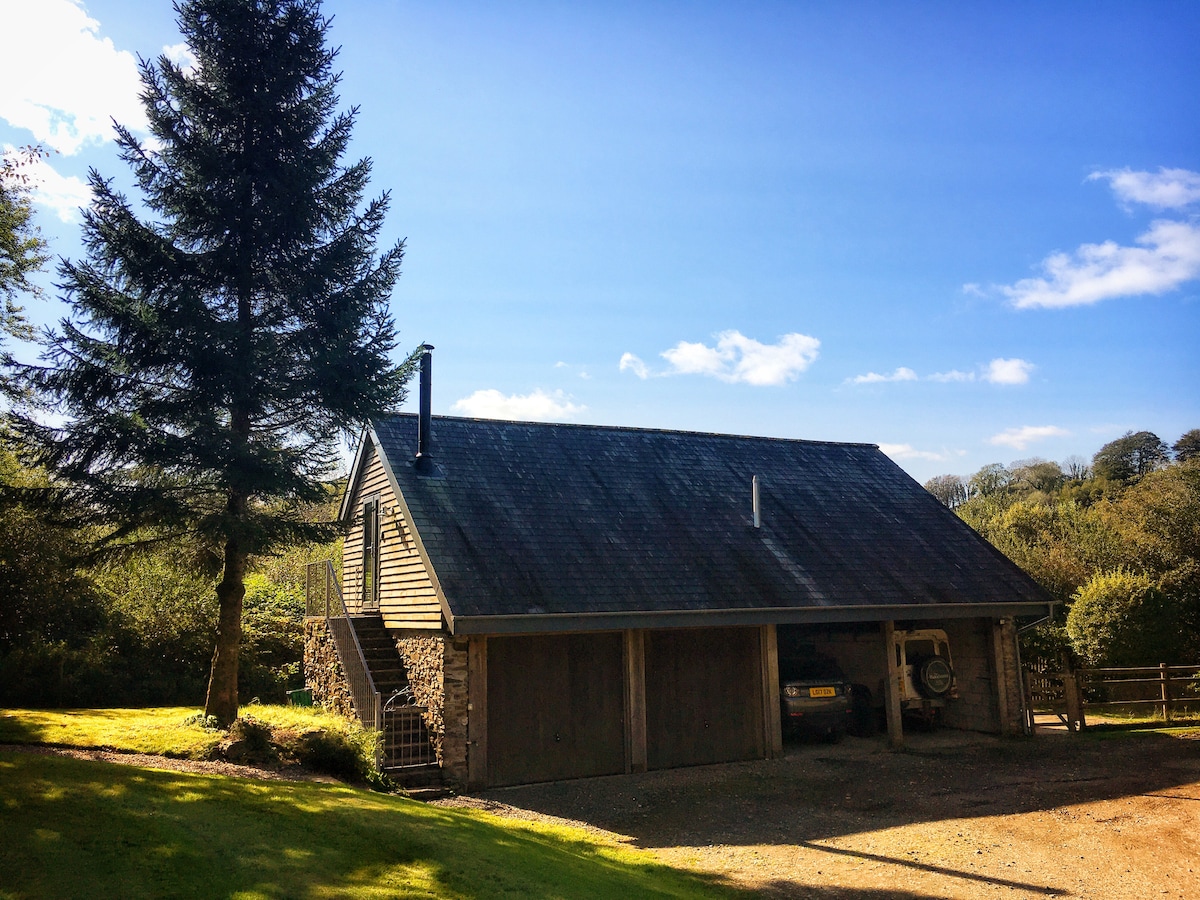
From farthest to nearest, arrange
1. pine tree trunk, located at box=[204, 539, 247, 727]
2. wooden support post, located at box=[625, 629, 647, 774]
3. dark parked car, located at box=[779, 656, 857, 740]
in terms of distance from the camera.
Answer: dark parked car, located at box=[779, 656, 857, 740] < wooden support post, located at box=[625, 629, 647, 774] < pine tree trunk, located at box=[204, 539, 247, 727]

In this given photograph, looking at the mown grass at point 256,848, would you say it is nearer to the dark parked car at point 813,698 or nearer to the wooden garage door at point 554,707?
the wooden garage door at point 554,707

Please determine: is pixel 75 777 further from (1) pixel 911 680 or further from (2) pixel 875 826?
(1) pixel 911 680

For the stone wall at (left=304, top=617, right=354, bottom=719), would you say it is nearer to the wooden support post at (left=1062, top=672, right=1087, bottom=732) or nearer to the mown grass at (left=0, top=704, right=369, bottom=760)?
the mown grass at (left=0, top=704, right=369, bottom=760)

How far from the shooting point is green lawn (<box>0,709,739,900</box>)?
6184mm

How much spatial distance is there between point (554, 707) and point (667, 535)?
160 inches

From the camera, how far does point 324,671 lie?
17406 millimetres

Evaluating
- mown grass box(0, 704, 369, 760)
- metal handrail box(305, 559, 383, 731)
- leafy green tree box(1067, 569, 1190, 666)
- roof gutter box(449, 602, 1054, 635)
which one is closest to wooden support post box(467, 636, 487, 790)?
roof gutter box(449, 602, 1054, 635)

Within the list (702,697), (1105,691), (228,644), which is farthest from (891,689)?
(228,644)

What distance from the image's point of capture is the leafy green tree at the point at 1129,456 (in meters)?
60.2

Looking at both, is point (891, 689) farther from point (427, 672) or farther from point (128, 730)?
point (128, 730)

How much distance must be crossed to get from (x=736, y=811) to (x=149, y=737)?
8.20m

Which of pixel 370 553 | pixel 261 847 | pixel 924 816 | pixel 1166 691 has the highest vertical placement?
pixel 370 553

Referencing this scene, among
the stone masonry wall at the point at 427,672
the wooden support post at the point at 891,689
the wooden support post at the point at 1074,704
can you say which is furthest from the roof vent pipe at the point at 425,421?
the wooden support post at the point at 1074,704

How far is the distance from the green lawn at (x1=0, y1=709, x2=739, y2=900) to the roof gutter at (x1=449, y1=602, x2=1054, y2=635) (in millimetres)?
3218
